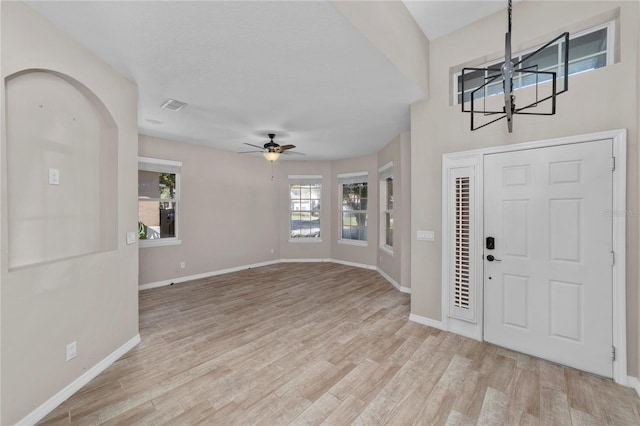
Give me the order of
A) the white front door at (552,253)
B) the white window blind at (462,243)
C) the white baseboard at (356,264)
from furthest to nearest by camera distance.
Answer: the white baseboard at (356,264)
the white window blind at (462,243)
the white front door at (552,253)

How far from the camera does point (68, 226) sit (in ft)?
7.39

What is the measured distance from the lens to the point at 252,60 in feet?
7.71

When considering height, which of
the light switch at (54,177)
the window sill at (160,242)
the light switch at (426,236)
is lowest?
the window sill at (160,242)

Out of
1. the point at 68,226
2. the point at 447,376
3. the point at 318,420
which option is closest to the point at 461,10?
the point at 447,376

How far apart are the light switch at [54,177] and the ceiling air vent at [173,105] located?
152 centimetres

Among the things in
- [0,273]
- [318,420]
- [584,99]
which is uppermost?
[584,99]

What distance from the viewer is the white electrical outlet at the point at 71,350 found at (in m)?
2.10

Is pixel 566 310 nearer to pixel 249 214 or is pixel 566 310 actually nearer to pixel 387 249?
pixel 387 249

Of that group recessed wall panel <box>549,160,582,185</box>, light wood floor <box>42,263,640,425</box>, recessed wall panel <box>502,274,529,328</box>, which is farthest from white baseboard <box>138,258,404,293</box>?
recessed wall panel <box>549,160,582,185</box>

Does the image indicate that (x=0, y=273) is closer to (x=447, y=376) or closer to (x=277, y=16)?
(x=277, y=16)

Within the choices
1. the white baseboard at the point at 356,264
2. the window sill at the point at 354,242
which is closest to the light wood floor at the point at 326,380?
the white baseboard at the point at 356,264

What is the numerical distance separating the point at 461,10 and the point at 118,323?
4.64 metres

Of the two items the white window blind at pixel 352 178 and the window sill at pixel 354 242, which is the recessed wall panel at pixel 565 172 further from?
the window sill at pixel 354 242

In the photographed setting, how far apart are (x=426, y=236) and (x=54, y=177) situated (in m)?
3.67
